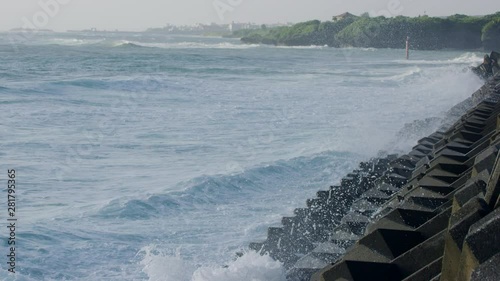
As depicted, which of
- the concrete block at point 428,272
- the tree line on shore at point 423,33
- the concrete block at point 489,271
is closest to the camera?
the concrete block at point 489,271

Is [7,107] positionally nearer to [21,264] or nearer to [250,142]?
[250,142]

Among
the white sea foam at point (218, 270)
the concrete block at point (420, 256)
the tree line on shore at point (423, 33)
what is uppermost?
the concrete block at point (420, 256)

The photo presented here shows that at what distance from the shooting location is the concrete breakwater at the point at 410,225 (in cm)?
329

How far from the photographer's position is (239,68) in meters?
42.5

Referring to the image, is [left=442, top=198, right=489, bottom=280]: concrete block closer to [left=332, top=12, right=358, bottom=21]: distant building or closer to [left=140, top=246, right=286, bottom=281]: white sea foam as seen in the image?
[left=140, top=246, right=286, bottom=281]: white sea foam

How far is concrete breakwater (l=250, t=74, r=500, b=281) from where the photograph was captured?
329cm

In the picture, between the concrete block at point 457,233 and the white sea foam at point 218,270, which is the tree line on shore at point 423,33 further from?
the concrete block at point 457,233

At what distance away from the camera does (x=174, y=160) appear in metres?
14.2

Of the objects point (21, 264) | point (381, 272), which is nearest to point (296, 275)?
point (381, 272)

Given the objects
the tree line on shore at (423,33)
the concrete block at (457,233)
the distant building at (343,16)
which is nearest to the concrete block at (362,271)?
the concrete block at (457,233)

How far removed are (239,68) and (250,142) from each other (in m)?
26.4

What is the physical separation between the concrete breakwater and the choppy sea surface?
55 centimetres

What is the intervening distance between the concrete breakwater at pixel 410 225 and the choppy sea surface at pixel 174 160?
547 mm

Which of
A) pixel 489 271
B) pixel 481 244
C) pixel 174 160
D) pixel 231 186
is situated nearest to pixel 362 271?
pixel 481 244
